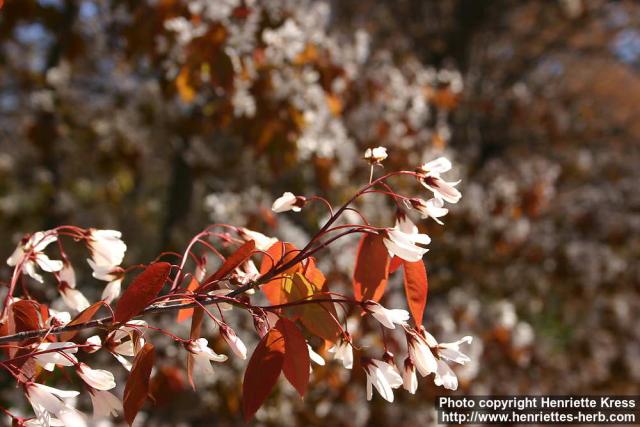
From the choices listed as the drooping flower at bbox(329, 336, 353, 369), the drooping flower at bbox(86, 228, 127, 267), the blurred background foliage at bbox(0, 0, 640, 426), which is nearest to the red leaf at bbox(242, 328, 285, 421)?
the drooping flower at bbox(329, 336, 353, 369)

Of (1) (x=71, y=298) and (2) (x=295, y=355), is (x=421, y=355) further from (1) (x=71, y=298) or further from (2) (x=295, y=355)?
(1) (x=71, y=298)

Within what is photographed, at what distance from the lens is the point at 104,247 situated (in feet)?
3.71

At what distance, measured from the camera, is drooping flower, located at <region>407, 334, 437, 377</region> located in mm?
983

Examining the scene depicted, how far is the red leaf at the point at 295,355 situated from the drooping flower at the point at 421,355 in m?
0.15

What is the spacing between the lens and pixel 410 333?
0.99m

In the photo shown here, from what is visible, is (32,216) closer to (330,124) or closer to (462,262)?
(330,124)

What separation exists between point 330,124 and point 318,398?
1455mm

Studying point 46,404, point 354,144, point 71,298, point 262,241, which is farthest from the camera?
point 354,144

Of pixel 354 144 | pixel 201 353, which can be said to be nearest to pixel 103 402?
pixel 201 353

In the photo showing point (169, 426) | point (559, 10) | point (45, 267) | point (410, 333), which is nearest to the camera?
point (410, 333)

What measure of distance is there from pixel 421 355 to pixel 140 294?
41cm

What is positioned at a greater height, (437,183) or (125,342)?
(437,183)

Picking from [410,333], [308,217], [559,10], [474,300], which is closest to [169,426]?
[308,217]

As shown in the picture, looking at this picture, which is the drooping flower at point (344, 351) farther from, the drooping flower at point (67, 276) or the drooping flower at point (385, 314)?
the drooping flower at point (67, 276)
